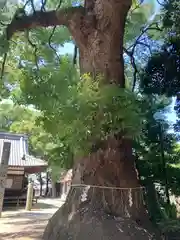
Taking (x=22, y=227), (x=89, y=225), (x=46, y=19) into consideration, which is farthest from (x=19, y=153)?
(x=89, y=225)

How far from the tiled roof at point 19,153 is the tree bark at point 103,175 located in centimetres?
1268

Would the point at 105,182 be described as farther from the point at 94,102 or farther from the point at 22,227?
the point at 22,227

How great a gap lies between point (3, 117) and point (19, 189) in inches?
394

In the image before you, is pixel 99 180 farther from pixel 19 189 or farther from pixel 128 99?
pixel 19 189

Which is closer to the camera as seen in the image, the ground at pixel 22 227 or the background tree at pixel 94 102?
the background tree at pixel 94 102

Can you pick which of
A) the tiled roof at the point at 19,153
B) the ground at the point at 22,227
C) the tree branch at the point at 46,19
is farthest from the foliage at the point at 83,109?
the tiled roof at the point at 19,153

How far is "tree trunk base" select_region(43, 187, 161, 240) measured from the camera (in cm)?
496

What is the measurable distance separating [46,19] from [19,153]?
13.9 meters

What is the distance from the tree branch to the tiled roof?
11932mm

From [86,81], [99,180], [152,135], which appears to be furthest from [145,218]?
[152,135]

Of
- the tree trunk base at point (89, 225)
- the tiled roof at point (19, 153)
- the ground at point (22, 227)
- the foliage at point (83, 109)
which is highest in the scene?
the tiled roof at point (19, 153)

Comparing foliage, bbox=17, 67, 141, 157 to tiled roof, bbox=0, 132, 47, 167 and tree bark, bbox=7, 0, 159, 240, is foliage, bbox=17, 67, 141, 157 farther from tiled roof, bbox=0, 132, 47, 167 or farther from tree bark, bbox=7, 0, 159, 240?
tiled roof, bbox=0, 132, 47, 167

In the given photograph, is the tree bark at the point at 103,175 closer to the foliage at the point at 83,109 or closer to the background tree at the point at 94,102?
the background tree at the point at 94,102

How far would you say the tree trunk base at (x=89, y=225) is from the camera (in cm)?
496
